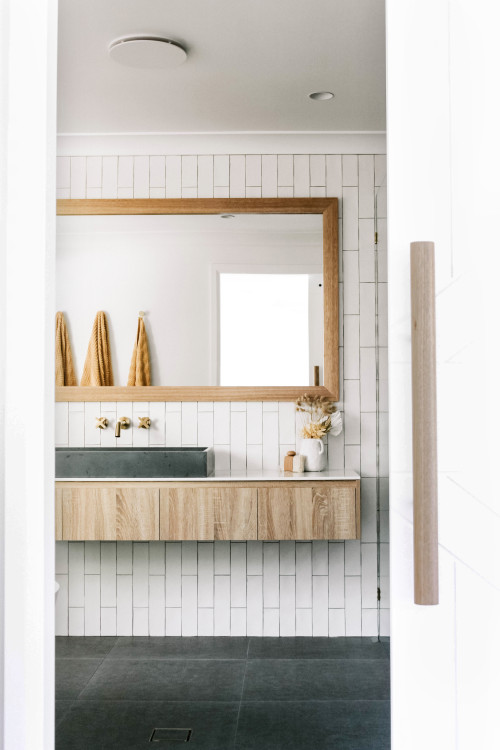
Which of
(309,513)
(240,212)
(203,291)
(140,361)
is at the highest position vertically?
(240,212)

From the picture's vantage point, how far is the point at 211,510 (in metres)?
3.08

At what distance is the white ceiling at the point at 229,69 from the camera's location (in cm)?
245

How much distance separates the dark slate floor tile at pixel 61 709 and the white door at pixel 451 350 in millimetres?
1909

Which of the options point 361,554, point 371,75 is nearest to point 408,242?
point 371,75

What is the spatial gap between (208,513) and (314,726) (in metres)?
0.96

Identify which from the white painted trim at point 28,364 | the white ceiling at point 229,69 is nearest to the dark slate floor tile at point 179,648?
the white painted trim at point 28,364

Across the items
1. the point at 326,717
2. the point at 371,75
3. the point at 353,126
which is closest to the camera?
the point at 326,717

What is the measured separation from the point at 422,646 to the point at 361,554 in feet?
8.34

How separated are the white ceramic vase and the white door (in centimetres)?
225

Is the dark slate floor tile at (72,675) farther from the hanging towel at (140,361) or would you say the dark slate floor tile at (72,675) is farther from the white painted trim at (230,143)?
the white painted trim at (230,143)

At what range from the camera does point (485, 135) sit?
1.10m

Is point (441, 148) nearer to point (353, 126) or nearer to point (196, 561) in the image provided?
point (353, 126)

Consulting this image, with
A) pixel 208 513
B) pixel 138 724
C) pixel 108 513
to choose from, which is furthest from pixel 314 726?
pixel 108 513

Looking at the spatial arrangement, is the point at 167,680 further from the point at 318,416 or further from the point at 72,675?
the point at 318,416
